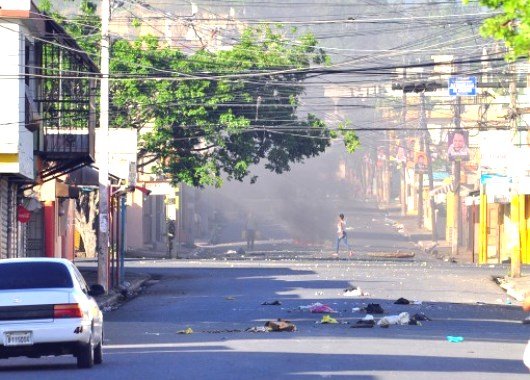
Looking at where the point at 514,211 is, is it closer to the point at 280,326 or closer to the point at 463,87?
the point at 463,87

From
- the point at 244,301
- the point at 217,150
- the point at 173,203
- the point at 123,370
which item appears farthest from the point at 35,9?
the point at 173,203

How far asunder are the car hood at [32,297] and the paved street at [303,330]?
3.05ft

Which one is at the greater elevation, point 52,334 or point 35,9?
point 35,9

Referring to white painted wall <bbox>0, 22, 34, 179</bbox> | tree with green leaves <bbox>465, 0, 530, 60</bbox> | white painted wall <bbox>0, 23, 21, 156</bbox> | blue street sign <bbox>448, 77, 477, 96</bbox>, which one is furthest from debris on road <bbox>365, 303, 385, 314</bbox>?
blue street sign <bbox>448, 77, 477, 96</bbox>

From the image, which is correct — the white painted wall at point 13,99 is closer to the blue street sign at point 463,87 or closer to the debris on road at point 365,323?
the debris on road at point 365,323

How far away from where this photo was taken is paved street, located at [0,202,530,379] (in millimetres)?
18016

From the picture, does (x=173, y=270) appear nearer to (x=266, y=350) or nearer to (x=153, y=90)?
(x=153, y=90)

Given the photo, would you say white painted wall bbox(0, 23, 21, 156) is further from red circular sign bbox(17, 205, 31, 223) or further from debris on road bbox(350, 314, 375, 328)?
debris on road bbox(350, 314, 375, 328)

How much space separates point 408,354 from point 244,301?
13710 mm

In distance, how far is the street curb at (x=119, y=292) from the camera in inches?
1359

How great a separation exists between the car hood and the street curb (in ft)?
49.9

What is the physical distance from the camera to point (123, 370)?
18.0 m

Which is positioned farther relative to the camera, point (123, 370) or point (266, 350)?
point (266, 350)

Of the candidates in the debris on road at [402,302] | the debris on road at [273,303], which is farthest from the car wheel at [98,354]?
the debris on road at [402,302]
